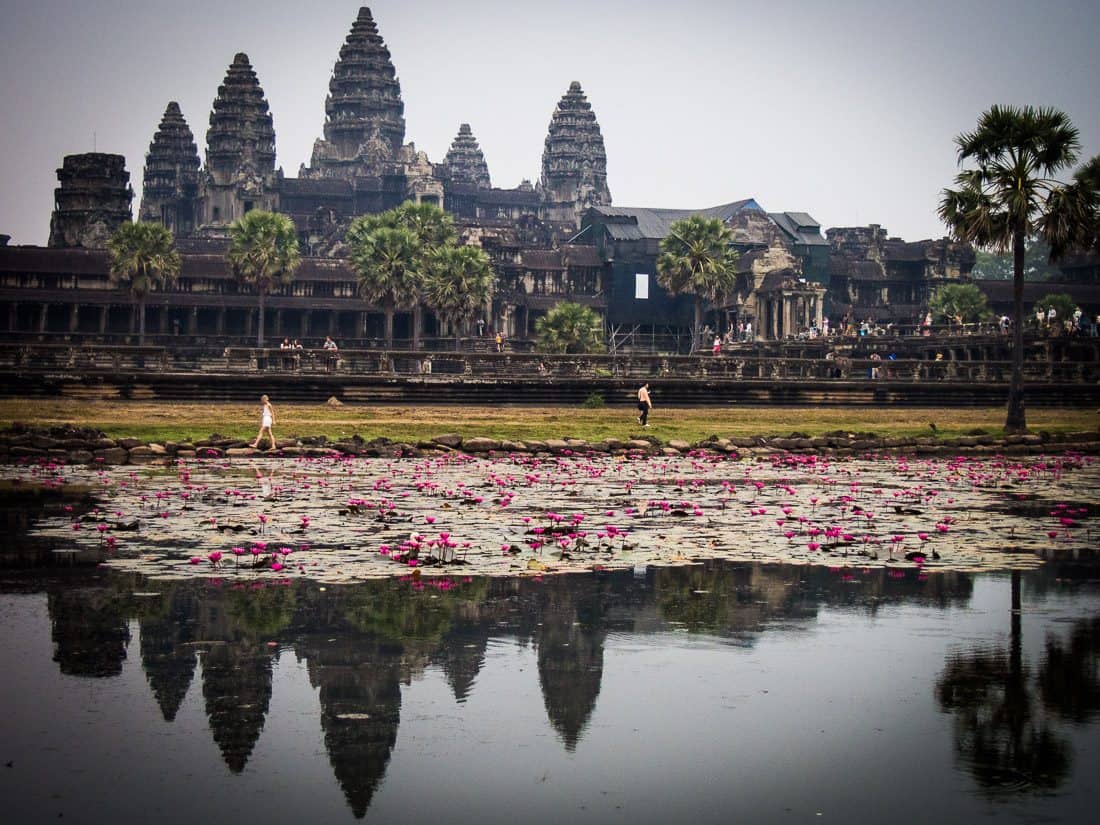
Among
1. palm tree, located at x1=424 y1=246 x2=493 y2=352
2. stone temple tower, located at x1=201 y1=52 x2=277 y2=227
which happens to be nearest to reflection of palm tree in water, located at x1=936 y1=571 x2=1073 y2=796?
palm tree, located at x1=424 y1=246 x2=493 y2=352

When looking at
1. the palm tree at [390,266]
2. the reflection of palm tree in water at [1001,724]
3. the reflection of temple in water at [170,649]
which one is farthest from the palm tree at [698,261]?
the reflection of palm tree in water at [1001,724]

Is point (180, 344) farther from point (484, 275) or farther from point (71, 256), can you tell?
point (484, 275)

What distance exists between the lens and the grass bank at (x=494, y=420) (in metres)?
33.0

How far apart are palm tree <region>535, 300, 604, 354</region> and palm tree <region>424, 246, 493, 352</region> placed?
5.63 metres

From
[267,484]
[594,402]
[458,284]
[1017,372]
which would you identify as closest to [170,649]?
[267,484]

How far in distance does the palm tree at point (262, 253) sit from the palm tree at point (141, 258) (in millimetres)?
4188

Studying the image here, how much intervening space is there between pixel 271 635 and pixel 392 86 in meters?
151

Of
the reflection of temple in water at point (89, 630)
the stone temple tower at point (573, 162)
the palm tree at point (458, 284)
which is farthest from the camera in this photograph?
the stone temple tower at point (573, 162)

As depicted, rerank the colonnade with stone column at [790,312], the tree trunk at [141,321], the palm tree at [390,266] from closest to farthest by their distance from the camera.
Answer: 1. the palm tree at [390,266]
2. the tree trunk at [141,321]
3. the colonnade with stone column at [790,312]

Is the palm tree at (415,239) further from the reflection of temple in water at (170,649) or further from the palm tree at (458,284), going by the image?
the reflection of temple in water at (170,649)

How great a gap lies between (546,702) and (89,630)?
12.6 ft

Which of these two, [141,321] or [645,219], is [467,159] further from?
[141,321]

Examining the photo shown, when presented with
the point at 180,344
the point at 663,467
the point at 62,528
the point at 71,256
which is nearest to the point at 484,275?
the point at 180,344

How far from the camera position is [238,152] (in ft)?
465
